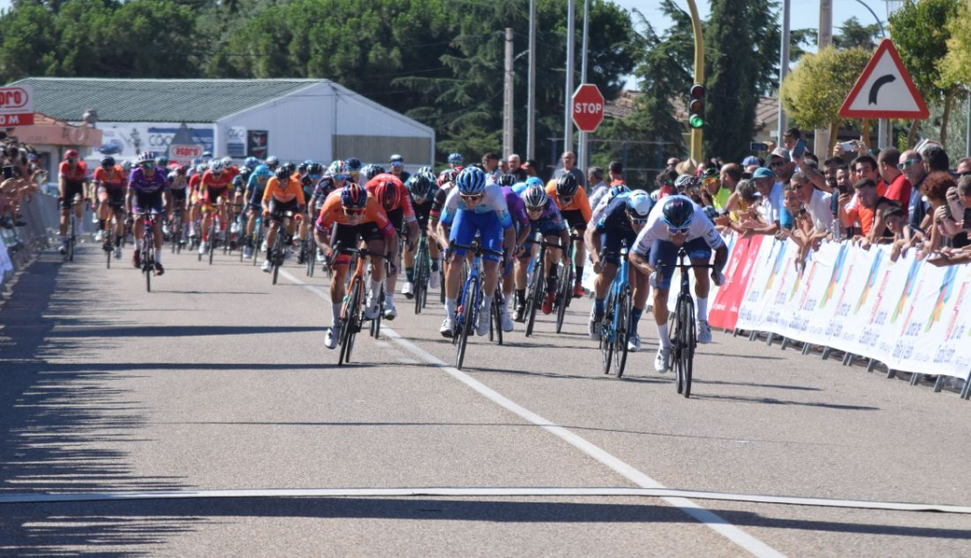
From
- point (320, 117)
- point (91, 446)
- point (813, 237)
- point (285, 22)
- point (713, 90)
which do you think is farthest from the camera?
point (285, 22)

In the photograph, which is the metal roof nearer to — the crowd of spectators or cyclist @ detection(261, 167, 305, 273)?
cyclist @ detection(261, 167, 305, 273)

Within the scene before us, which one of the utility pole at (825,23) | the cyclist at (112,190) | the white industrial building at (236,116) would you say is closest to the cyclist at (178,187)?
the cyclist at (112,190)

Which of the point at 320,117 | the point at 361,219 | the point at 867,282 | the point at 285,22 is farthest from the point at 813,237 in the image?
the point at 285,22

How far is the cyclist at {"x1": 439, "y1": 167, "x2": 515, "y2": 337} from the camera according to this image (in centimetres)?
1498

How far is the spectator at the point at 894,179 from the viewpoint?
16.4 meters

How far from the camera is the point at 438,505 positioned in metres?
7.84

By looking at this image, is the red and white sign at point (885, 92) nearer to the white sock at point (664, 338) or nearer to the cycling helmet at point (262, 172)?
the white sock at point (664, 338)

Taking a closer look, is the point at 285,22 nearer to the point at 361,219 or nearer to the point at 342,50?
the point at 342,50

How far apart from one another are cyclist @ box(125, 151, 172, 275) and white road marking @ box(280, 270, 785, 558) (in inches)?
383

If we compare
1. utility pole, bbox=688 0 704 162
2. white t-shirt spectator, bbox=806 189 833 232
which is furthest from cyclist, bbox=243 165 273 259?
white t-shirt spectator, bbox=806 189 833 232

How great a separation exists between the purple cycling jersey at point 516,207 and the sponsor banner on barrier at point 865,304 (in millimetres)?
2967

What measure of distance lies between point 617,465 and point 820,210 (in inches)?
368

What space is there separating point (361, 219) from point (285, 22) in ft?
299

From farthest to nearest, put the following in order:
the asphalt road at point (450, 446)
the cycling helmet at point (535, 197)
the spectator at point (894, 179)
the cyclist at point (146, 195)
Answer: the cyclist at point (146, 195)
the cycling helmet at point (535, 197)
the spectator at point (894, 179)
the asphalt road at point (450, 446)
